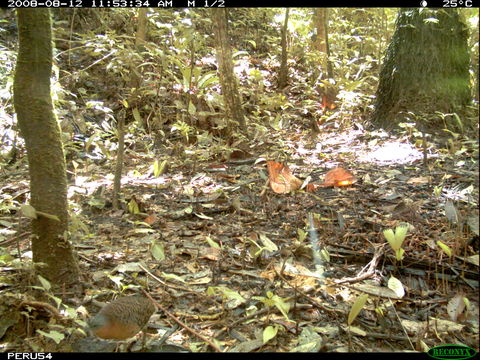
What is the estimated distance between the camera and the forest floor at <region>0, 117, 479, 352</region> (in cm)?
161

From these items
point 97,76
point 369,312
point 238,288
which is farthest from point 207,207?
point 97,76

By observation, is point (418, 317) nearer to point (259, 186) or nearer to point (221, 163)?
point (259, 186)

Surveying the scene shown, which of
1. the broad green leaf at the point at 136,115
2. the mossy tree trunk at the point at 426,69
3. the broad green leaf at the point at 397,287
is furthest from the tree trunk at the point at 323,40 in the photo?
the broad green leaf at the point at 397,287

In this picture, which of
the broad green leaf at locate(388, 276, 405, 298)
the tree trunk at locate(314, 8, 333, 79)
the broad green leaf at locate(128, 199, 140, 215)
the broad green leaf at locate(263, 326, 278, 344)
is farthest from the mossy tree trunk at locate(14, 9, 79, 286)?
the tree trunk at locate(314, 8, 333, 79)

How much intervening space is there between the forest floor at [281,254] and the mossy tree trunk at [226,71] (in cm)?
97

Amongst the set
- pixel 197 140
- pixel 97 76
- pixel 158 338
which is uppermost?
pixel 97 76

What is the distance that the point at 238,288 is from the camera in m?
1.98

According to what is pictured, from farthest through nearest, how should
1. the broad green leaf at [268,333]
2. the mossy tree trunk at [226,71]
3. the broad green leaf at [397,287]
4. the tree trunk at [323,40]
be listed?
the tree trunk at [323,40]
the mossy tree trunk at [226,71]
the broad green leaf at [397,287]
the broad green leaf at [268,333]

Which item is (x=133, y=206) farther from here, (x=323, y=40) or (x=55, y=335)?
(x=323, y=40)

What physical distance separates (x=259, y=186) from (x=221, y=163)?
81 centimetres

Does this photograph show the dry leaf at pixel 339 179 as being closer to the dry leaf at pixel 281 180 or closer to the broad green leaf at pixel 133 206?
the dry leaf at pixel 281 180

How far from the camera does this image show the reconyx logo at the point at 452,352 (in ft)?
4.01

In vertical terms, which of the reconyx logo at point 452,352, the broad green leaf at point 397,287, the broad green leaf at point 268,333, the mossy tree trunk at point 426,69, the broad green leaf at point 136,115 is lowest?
the broad green leaf at point 268,333

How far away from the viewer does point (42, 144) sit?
184 cm
